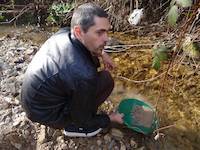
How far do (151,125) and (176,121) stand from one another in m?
0.41

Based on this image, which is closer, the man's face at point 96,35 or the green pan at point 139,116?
the man's face at point 96,35

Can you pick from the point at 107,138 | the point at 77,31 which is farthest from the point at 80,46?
the point at 107,138

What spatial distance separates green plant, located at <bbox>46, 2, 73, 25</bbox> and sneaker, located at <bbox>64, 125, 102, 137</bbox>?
2081 mm

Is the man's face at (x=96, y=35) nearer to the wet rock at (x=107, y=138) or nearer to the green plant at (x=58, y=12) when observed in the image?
the wet rock at (x=107, y=138)

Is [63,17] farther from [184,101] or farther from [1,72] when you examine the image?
[184,101]

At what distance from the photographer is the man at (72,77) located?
231 centimetres

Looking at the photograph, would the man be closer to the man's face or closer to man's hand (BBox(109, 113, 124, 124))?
the man's face

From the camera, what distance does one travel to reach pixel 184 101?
3453 mm

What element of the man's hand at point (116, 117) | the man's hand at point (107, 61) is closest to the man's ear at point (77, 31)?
the man's hand at point (107, 61)

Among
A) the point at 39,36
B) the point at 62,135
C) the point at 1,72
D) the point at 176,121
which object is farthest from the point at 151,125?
the point at 39,36

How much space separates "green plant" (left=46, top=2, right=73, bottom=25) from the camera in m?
4.62

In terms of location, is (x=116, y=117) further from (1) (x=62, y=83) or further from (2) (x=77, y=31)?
(2) (x=77, y=31)

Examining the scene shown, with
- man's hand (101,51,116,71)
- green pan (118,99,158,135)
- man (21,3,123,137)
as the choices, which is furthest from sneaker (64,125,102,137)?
man's hand (101,51,116,71)

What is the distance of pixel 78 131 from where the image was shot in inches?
110
